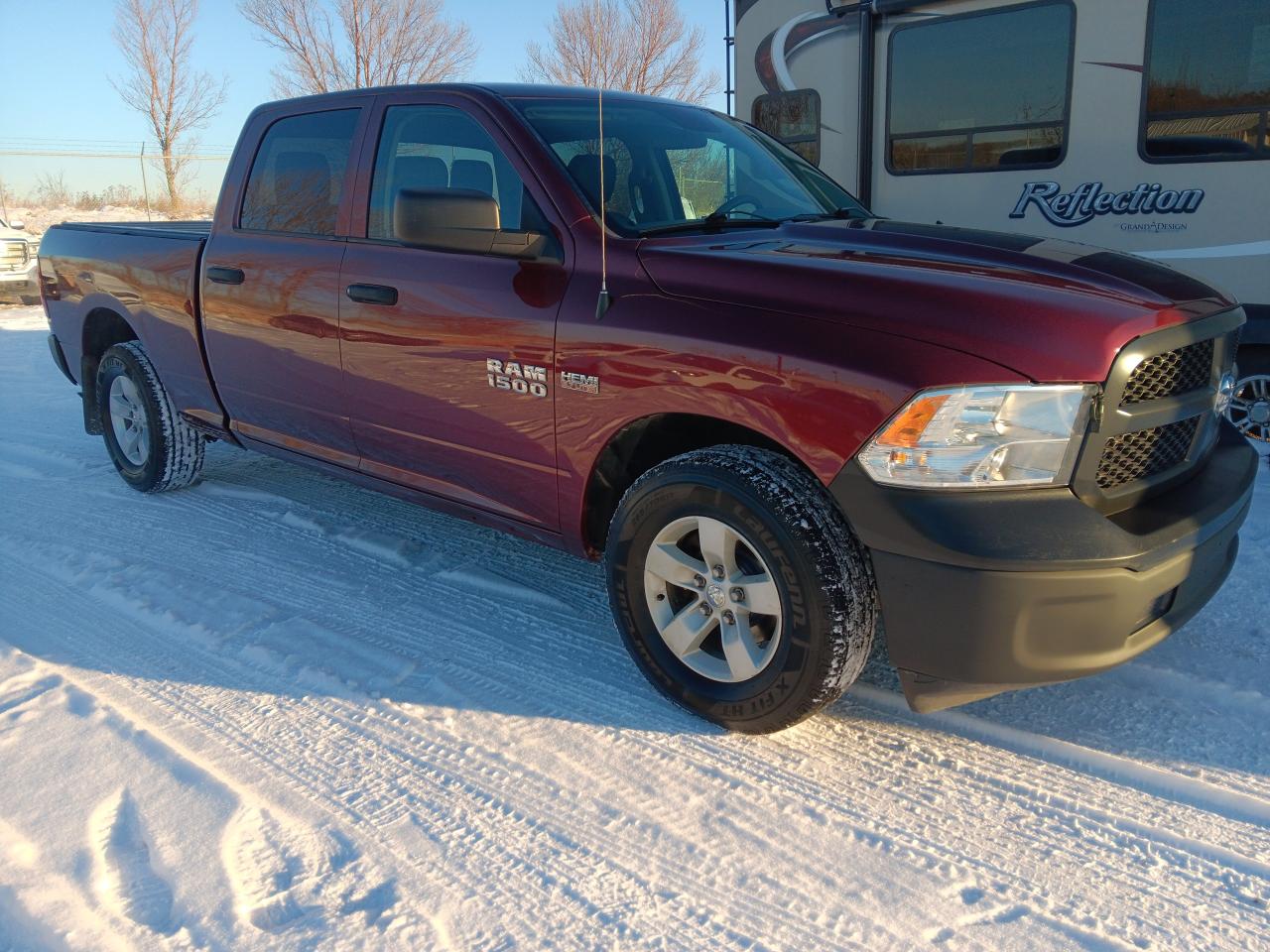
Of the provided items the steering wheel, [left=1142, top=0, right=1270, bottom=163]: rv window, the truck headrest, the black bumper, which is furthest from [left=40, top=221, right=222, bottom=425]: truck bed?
[left=1142, top=0, right=1270, bottom=163]: rv window

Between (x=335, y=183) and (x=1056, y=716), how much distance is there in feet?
10.5

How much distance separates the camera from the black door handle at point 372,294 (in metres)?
3.52

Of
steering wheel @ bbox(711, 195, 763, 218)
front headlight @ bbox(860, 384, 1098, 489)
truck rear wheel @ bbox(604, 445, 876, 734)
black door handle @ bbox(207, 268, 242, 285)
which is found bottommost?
truck rear wheel @ bbox(604, 445, 876, 734)

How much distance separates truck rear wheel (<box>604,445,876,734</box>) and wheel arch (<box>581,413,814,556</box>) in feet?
0.53

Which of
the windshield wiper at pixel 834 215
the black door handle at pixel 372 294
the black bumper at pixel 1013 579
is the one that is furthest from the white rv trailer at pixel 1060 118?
the black door handle at pixel 372 294

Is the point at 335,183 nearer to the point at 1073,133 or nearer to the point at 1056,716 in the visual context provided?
the point at 1056,716

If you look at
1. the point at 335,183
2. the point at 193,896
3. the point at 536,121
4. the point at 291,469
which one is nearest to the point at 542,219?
the point at 536,121

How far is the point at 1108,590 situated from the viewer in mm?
2320

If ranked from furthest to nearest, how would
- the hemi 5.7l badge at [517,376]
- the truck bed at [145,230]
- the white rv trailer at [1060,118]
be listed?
the white rv trailer at [1060,118] → the truck bed at [145,230] → the hemi 5.7l badge at [517,376]

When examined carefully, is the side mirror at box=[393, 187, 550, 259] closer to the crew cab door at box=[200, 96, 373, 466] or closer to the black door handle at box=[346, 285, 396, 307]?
the black door handle at box=[346, 285, 396, 307]

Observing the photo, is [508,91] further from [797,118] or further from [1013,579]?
[797,118]

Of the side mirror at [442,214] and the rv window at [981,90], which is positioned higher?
the rv window at [981,90]

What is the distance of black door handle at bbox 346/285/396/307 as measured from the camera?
3516 millimetres

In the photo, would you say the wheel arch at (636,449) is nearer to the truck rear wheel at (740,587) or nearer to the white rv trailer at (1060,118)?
the truck rear wheel at (740,587)
